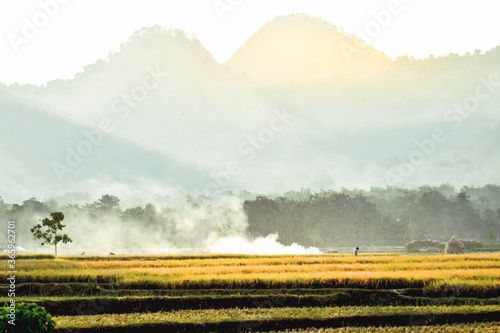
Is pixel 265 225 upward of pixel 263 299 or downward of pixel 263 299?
upward

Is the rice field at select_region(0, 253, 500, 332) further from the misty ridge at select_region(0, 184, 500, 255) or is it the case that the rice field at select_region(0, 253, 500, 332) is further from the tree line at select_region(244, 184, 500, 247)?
the tree line at select_region(244, 184, 500, 247)

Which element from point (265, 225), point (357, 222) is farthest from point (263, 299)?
point (357, 222)

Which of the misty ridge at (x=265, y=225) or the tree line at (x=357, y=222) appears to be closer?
the misty ridge at (x=265, y=225)

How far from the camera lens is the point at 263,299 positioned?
25.1m

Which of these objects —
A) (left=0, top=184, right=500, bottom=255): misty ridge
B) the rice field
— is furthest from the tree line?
the rice field

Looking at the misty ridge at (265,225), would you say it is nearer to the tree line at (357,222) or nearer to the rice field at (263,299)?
the tree line at (357,222)

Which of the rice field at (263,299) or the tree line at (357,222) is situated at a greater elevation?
the tree line at (357,222)

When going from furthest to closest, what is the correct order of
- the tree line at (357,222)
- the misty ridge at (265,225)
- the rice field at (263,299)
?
the tree line at (357,222), the misty ridge at (265,225), the rice field at (263,299)

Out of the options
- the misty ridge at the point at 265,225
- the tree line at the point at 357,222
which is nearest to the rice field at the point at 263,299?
the misty ridge at the point at 265,225

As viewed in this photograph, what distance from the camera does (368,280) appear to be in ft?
93.9

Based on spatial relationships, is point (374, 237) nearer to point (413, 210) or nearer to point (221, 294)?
point (413, 210)

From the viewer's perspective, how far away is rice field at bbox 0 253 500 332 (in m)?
21.0

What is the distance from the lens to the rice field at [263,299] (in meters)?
21.0

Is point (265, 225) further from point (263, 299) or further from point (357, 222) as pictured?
point (263, 299)
